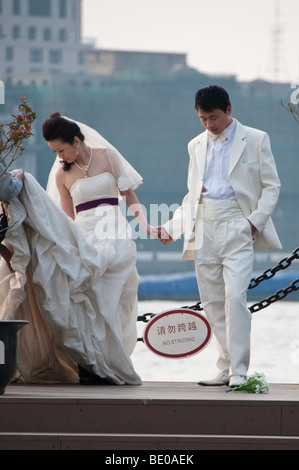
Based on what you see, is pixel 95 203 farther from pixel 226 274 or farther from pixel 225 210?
pixel 226 274

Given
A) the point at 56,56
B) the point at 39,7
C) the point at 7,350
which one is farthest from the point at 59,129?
the point at 39,7

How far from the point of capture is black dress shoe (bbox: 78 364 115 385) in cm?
468

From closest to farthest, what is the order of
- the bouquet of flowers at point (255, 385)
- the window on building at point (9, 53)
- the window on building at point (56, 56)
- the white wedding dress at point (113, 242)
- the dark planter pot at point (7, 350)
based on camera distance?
the dark planter pot at point (7, 350) → the bouquet of flowers at point (255, 385) → the white wedding dress at point (113, 242) → the window on building at point (9, 53) → the window on building at point (56, 56)

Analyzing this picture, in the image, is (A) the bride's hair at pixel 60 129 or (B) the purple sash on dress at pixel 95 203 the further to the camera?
(B) the purple sash on dress at pixel 95 203

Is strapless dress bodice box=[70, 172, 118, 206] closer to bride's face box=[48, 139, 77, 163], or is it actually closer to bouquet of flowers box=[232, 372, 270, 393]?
bride's face box=[48, 139, 77, 163]

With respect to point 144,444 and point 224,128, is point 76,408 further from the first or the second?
point 224,128

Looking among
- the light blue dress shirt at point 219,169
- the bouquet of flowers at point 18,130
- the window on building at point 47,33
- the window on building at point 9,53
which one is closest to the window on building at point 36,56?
the window on building at point 9,53

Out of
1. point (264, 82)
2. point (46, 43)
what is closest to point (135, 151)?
point (264, 82)

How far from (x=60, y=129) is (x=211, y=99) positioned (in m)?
0.79

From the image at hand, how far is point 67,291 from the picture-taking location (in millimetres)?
4605

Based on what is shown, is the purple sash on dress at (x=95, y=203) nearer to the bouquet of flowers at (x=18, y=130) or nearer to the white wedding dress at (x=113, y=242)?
the white wedding dress at (x=113, y=242)

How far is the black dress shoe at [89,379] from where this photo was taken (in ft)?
15.4

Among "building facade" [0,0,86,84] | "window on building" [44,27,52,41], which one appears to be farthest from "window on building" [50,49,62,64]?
"window on building" [44,27,52,41]

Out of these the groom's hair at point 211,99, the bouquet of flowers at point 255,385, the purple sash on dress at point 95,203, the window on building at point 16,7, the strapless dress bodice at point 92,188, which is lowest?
the bouquet of flowers at point 255,385
